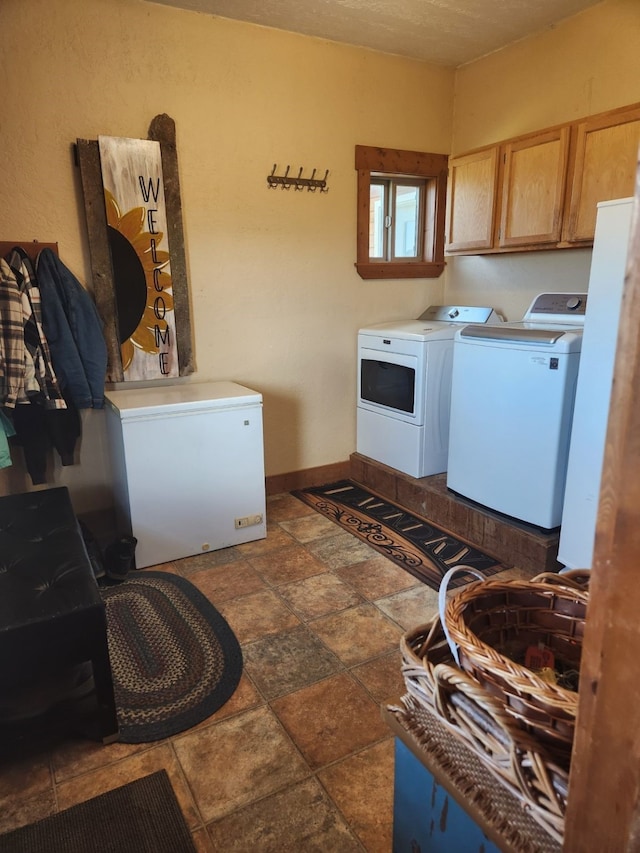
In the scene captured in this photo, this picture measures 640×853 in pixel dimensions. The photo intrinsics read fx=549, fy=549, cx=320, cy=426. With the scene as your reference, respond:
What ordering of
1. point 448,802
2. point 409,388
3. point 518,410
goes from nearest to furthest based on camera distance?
point 448,802, point 518,410, point 409,388

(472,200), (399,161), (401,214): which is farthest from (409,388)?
(399,161)

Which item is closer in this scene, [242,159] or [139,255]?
[139,255]

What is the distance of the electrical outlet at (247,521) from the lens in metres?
2.93

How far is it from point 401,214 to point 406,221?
0.06m

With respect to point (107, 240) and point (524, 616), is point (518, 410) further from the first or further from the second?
point (107, 240)

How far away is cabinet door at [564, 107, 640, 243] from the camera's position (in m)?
2.51

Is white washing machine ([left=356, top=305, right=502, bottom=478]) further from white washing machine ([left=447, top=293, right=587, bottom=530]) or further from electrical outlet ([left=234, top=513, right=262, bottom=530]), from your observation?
electrical outlet ([left=234, top=513, right=262, bottom=530])

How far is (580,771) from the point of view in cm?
60

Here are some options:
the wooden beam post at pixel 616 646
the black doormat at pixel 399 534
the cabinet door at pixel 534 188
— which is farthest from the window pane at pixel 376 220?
the wooden beam post at pixel 616 646

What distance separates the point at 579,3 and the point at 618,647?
11.1 feet

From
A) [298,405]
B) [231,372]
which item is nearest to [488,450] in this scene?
[298,405]

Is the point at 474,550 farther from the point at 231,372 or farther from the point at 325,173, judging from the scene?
the point at 325,173

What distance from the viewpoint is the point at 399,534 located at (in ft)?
10.1

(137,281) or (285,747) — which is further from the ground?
(137,281)
